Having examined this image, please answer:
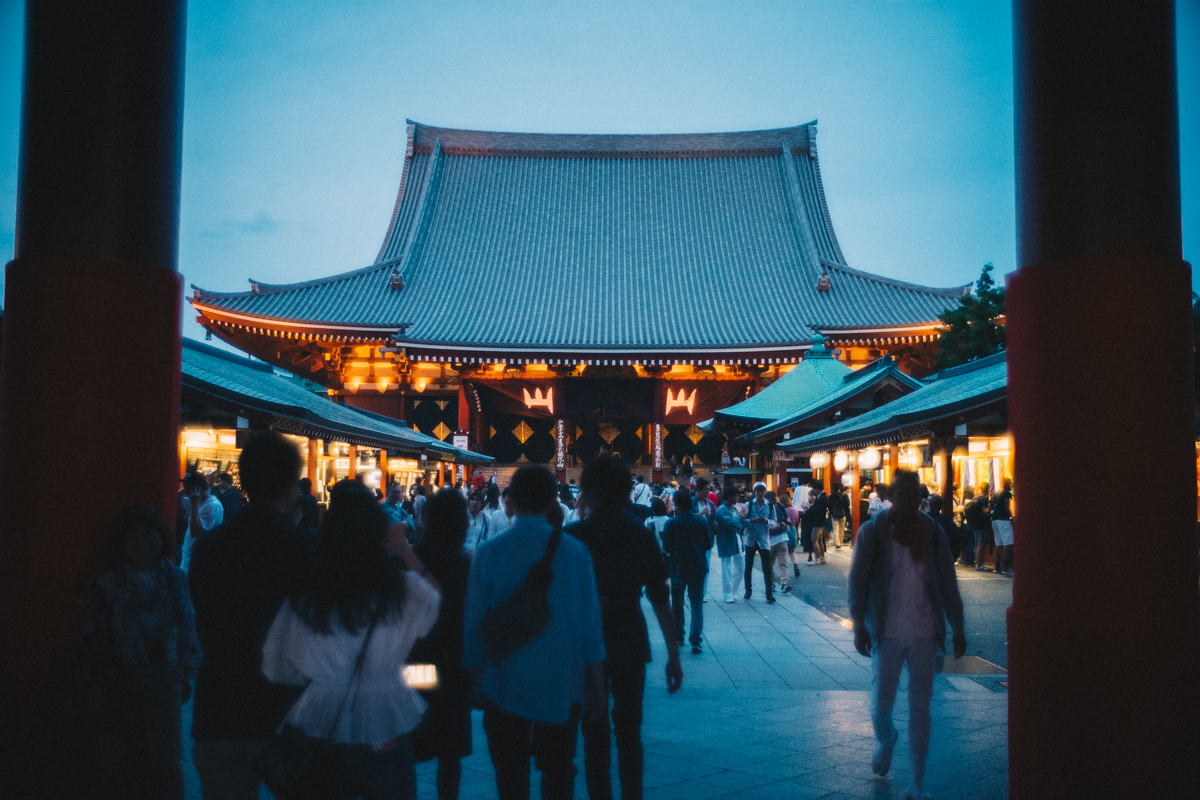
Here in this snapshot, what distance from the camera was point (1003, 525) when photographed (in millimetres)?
12320

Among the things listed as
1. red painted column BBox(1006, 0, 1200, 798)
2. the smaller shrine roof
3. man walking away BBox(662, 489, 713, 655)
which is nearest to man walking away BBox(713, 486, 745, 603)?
man walking away BBox(662, 489, 713, 655)

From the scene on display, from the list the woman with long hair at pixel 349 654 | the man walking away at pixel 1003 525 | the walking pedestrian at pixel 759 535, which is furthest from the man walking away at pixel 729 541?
the woman with long hair at pixel 349 654

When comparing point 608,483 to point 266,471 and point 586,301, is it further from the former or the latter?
point 586,301

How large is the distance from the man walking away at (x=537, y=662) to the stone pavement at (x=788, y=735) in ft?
4.19

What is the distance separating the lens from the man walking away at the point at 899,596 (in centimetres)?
401

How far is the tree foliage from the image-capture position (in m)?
18.7

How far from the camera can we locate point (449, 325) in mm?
24125

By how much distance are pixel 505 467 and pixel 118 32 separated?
22.6 meters

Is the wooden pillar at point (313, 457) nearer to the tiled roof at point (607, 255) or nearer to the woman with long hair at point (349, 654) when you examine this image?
the tiled roof at point (607, 255)

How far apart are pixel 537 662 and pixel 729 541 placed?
24.7ft

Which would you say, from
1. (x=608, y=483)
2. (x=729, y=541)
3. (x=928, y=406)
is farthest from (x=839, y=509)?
(x=608, y=483)

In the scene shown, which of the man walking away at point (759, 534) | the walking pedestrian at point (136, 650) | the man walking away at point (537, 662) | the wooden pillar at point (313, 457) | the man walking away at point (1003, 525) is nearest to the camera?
the man walking away at point (537, 662)

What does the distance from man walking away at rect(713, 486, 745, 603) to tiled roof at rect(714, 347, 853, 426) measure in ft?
19.6

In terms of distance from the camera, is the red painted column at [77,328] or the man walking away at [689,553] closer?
the red painted column at [77,328]
